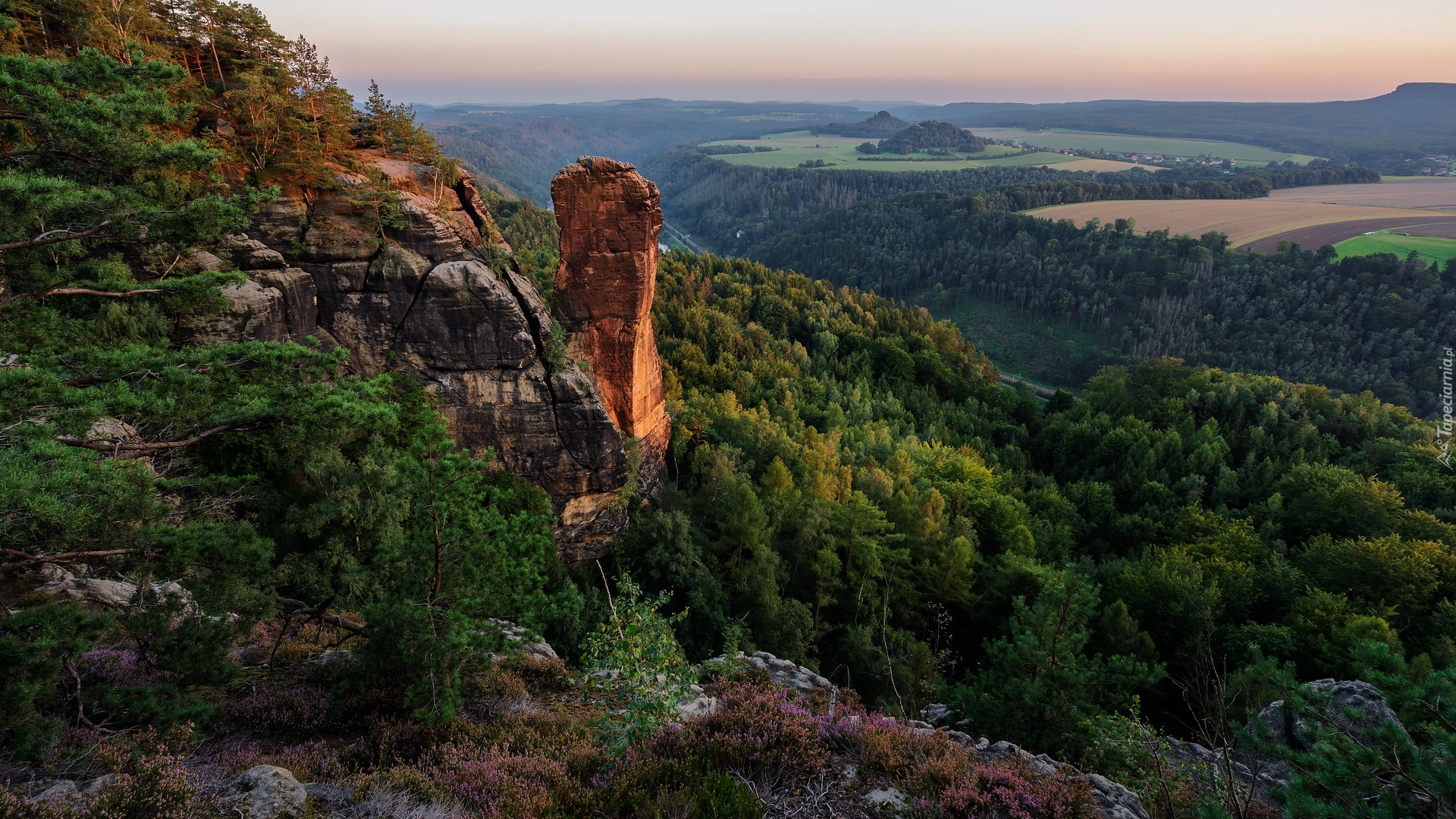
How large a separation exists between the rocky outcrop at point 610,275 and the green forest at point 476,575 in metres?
4.83

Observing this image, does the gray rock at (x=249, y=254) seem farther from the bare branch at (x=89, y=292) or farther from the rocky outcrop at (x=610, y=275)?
the bare branch at (x=89, y=292)

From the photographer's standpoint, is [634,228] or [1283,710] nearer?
[1283,710]

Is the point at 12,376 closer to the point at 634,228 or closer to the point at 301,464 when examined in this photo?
the point at 301,464

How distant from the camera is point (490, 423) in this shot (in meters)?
24.8

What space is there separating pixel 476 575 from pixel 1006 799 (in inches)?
374

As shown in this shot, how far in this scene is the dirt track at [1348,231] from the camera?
122125mm

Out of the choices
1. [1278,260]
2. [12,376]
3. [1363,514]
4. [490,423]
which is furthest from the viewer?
[1278,260]

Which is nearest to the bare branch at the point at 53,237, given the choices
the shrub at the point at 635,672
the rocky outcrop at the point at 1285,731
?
the shrub at the point at 635,672

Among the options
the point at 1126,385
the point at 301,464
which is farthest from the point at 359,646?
the point at 1126,385

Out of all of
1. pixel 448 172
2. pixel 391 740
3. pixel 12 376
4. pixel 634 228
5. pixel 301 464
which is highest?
pixel 448 172

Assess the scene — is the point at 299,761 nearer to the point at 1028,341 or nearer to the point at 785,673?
the point at 785,673

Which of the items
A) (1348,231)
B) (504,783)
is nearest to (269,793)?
(504,783)

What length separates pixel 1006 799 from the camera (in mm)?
9867

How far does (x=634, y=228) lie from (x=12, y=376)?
67.5ft
